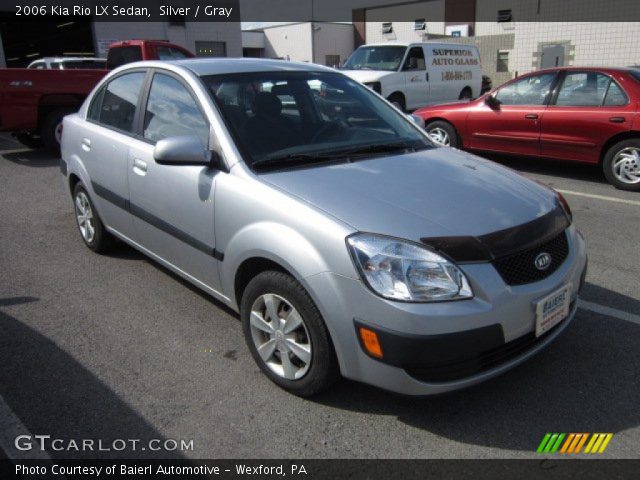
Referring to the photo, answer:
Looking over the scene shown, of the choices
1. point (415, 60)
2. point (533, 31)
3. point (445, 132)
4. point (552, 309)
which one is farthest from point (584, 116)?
point (533, 31)

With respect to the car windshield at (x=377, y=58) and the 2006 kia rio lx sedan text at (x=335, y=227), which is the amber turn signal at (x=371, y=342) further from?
the car windshield at (x=377, y=58)

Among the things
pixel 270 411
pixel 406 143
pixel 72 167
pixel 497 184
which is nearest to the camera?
pixel 270 411

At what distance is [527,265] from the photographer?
2572mm

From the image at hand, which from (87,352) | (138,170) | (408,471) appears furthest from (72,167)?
(408,471)

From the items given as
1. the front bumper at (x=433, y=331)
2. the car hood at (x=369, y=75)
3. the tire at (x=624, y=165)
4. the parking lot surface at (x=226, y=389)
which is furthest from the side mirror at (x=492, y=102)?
the front bumper at (x=433, y=331)

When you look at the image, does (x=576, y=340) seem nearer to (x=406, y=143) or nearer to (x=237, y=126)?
(x=406, y=143)

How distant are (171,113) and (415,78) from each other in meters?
10.6

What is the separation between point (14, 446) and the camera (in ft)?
8.27

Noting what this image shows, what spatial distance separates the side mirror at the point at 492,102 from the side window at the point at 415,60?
5.14m

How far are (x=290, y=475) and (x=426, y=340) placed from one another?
2.71ft

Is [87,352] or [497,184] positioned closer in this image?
[497,184]

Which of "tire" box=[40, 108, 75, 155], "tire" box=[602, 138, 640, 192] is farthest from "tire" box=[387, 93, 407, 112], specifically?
"tire" box=[40, 108, 75, 155]

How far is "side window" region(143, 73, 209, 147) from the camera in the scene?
3399 millimetres

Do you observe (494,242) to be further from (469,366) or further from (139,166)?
(139,166)
